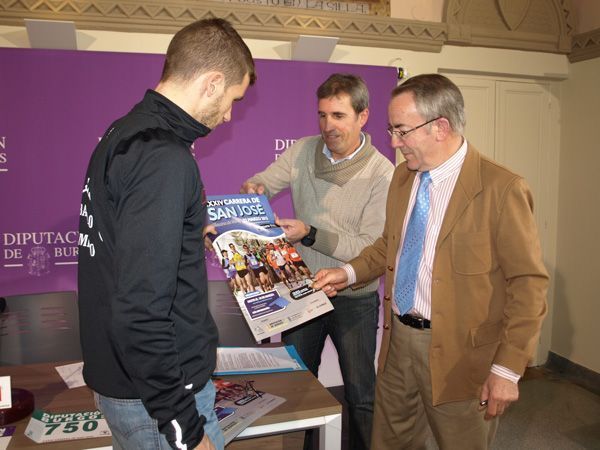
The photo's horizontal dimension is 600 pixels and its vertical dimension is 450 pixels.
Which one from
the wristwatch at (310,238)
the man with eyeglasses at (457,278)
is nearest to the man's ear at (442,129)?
the man with eyeglasses at (457,278)

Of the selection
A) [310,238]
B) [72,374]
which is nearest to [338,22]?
[310,238]

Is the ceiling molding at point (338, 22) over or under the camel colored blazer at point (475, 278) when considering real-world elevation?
over

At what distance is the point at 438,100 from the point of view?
6.01ft

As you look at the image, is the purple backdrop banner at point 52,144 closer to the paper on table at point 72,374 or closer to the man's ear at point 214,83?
the paper on table at point 72,374

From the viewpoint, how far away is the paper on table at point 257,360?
6.28 ft

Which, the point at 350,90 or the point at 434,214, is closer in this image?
the point at 434,214

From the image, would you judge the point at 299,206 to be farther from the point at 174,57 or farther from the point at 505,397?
the point at 174,57

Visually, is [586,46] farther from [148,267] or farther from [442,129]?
[148,267]

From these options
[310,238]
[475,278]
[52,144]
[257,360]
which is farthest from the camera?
[52,144]

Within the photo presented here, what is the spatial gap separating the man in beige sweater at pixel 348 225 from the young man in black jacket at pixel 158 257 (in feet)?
3.84

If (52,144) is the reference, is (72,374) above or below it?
below

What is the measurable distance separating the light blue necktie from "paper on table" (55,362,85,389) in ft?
3.90

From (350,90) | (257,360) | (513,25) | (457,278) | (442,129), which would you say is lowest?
(257,360)

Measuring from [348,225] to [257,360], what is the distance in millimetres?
805
